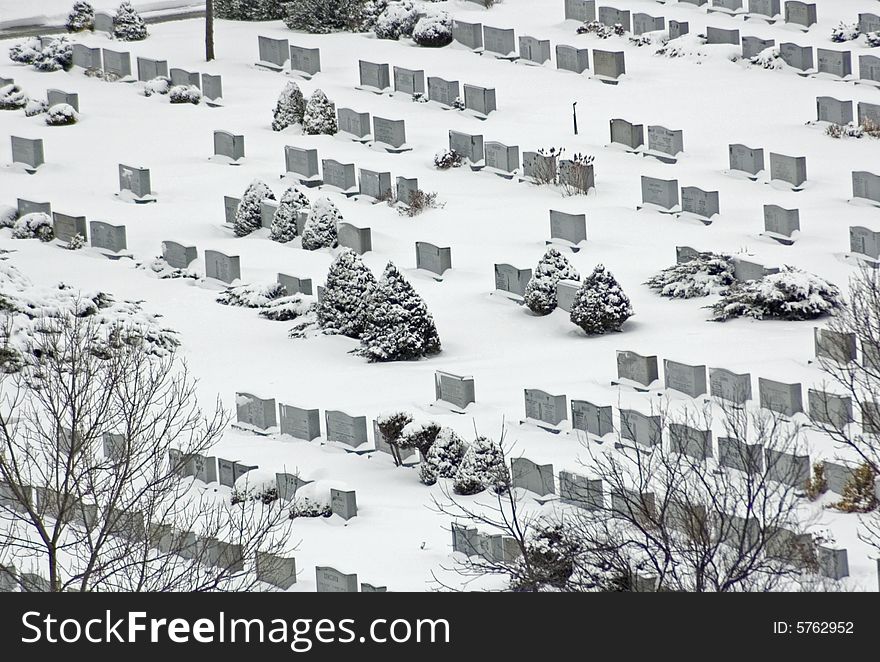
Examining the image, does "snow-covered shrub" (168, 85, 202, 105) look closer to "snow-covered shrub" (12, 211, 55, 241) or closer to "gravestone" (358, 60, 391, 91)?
"gravestone" (358, 60, 391, 91)

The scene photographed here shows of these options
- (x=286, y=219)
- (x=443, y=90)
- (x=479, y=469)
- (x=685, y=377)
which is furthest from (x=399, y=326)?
(x=443, y=90)

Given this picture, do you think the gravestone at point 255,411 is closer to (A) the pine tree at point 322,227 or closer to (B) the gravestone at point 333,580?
(B) the gravestone at point 333,580

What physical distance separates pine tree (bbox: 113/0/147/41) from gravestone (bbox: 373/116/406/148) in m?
11.9

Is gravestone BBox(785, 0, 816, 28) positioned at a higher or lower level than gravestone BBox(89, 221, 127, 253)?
higher

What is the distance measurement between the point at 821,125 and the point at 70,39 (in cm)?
2078

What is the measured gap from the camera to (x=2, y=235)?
3650cm

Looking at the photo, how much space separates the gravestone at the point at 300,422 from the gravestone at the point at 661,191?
1061 centimetres

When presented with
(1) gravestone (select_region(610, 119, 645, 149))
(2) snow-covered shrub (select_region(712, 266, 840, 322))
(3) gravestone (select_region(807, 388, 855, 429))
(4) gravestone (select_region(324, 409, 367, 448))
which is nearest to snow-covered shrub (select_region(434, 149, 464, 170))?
(1) gravestone (select_region(610, 119, 645, 149))

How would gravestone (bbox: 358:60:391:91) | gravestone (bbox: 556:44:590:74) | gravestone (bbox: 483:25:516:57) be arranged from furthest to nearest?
gravestone (bbox: 483:25:516:57), gravestone (bbox: 556:44:590:74), gravestone (bbox: 358:60:391:91)

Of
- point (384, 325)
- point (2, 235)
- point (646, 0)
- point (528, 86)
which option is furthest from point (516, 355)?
point (646, 0)

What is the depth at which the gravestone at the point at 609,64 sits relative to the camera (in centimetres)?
4381

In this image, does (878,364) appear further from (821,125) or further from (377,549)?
(821,125)

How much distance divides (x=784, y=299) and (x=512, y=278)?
487 centimetres

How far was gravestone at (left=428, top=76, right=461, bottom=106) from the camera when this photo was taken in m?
43.0
